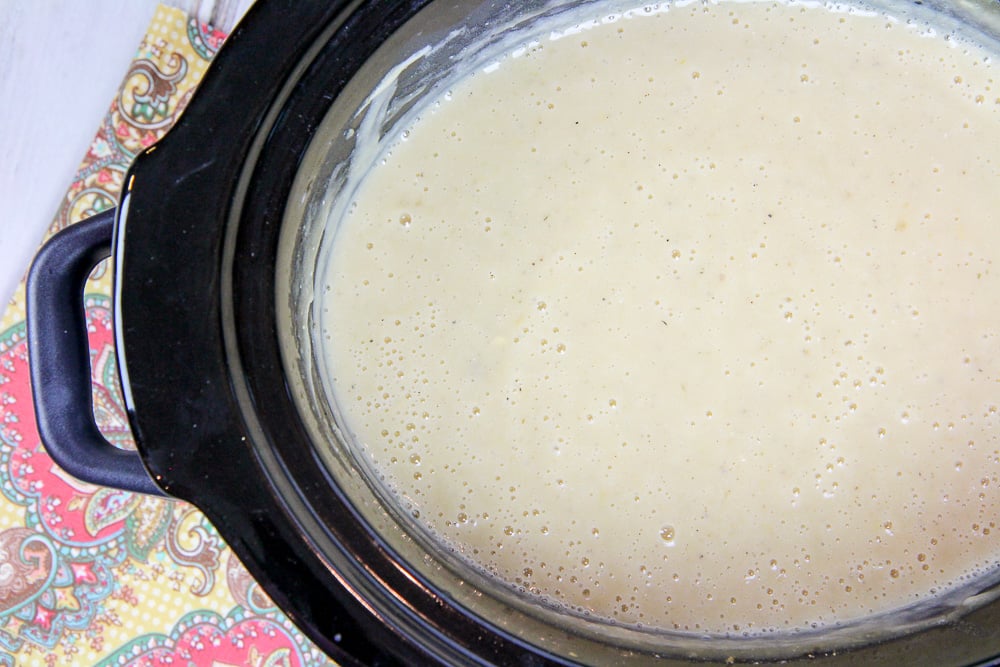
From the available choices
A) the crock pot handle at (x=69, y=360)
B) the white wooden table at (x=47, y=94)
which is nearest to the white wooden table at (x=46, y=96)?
the white wooden table at (x=47, y=94)

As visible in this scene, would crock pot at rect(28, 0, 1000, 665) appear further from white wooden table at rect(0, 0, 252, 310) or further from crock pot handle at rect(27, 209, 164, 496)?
white wooden table at rect(0, 0, 252, 310)

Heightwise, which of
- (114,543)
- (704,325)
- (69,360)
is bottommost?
(114,543)

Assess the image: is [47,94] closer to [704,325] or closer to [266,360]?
[266,360]

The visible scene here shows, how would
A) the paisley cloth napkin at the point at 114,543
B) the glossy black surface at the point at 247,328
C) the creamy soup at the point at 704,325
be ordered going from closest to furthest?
the glossy black surface at the point at 247,328 → the creamy soup at the point at 704,325 → the paisley cloth napkin at the point at 114,543

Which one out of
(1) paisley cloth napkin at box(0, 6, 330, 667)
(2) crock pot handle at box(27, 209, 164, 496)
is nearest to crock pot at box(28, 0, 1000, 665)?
(2) crock pot handle at box(27, 209, 164, 496)

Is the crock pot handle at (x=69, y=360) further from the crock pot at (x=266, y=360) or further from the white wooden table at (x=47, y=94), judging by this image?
the white wooden table at (x=47, y=94)

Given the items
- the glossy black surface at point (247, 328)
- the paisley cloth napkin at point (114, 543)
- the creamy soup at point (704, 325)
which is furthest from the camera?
the paisley cloth napkin at point (114, 543)

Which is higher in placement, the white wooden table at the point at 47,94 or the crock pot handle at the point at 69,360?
the white wooden table at the point at 47,94

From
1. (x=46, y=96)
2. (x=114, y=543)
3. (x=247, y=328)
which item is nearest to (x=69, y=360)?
(x=247, y=328)
